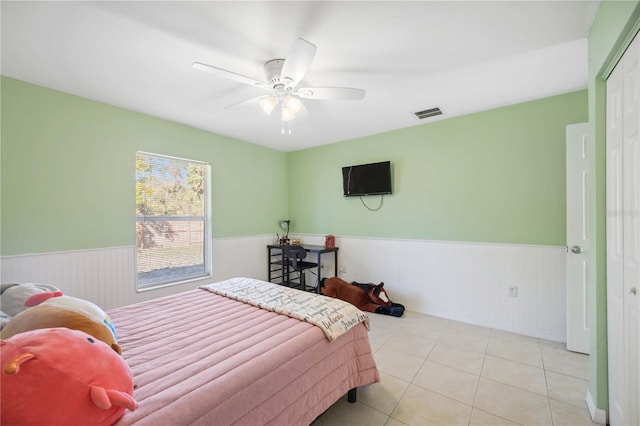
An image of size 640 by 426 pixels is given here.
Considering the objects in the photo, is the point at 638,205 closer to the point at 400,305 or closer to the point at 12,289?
the point at 400,305

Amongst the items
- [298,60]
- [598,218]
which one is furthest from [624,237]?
[298,60]

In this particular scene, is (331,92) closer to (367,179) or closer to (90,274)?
(367,179)

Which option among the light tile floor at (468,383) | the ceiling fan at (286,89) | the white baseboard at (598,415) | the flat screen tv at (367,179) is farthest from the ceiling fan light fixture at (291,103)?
the white baseboard at (598,415)

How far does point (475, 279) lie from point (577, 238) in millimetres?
1027

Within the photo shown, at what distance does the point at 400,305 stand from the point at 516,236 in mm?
1550

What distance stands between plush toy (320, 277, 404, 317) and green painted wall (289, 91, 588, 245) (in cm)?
78

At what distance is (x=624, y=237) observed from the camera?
4.50 feet

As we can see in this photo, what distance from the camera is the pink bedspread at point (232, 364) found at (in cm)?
103

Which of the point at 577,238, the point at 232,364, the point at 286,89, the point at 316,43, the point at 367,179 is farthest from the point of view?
the point at 367,179

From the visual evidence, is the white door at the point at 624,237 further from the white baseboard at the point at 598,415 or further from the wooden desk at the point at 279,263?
the wooden desk at the point at 279,263

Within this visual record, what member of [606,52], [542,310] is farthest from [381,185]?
[606,52]

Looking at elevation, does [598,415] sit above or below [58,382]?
below

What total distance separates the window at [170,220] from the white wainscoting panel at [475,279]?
7.54 ft

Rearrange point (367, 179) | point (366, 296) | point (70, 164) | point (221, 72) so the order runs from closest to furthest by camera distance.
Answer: point (221, 72), point (70, 164), point (366, 296), point (367, 179)
